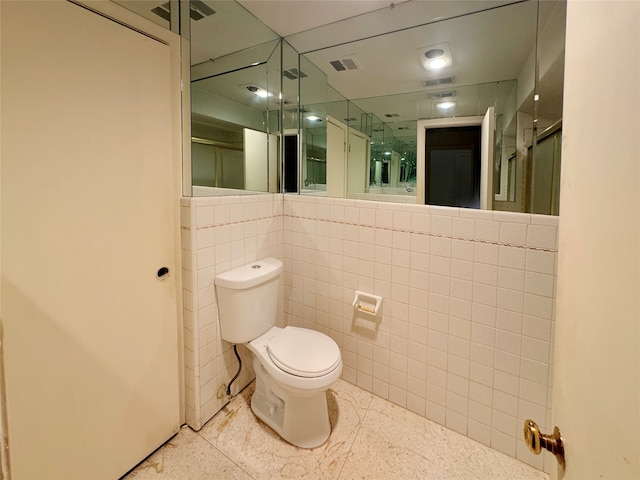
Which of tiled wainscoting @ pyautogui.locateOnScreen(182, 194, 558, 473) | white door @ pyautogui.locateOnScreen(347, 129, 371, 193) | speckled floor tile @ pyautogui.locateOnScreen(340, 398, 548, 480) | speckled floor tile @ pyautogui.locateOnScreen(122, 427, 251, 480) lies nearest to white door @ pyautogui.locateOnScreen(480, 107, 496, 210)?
tiled wainscoting @ pyautogui.locateOnScreen(182, 194, 558, 473)

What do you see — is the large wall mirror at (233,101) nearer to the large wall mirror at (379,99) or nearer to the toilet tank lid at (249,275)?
the large wall mirror at (379,99)

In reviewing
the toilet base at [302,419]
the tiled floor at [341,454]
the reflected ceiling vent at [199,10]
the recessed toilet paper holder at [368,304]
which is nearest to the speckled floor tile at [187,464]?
the tiled floor at [341,454]

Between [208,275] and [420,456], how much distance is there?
1.40 m

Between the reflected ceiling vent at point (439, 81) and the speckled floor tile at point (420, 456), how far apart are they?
73.1 inches

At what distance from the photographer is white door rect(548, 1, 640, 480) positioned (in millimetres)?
382

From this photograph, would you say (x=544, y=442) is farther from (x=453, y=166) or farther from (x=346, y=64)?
(x=346, y=64)

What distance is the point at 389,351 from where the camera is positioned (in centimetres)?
190

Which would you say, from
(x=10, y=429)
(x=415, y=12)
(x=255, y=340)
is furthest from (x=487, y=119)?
(x=10, y=429)

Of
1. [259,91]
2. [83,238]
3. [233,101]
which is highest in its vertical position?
[259,91]

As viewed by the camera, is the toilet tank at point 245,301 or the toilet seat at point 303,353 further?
the toilet tank at point 245,301

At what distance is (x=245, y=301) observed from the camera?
1718 millimetres

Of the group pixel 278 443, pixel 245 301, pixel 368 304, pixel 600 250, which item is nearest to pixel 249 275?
pixel 245 301

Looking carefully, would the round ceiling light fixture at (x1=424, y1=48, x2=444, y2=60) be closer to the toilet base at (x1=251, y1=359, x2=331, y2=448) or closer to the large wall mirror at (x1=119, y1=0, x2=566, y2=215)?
the large wall mirror at (x1=119, y1=0, x2=566, y2=215)

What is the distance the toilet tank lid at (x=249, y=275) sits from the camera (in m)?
1.68
